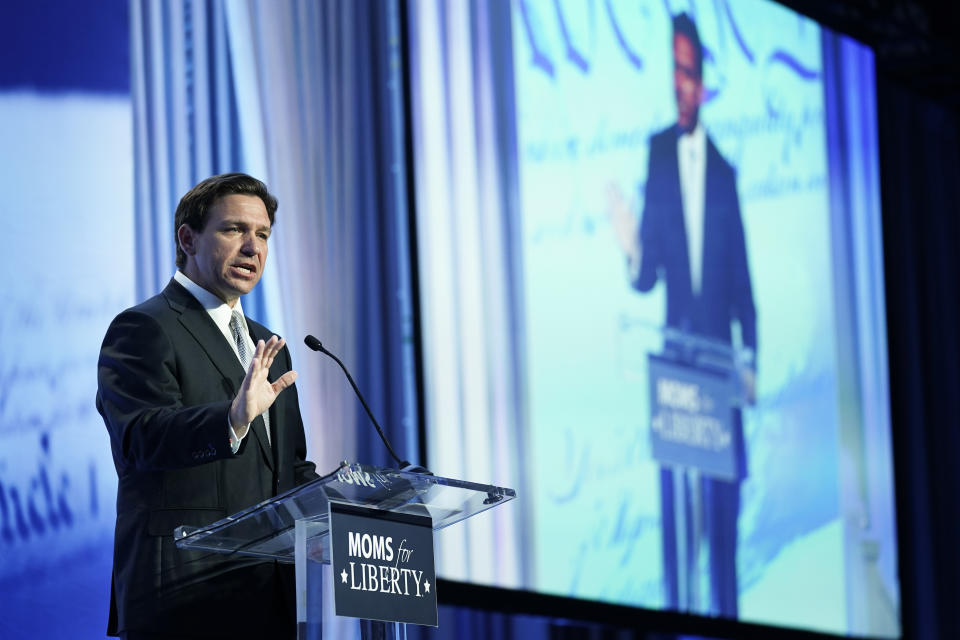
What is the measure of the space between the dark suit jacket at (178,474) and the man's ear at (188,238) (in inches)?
5.2

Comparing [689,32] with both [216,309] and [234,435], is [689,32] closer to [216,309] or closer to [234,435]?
[216,309]

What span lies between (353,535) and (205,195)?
0.87 metres

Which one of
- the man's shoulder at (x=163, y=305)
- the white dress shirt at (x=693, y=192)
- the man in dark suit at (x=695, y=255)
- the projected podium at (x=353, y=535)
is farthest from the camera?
the white dress shirt at (x=693, y=192)

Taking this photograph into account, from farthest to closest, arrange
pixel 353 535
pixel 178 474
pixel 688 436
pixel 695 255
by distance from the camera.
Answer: pixel 695 255 → pixel 688 436 → pixel 178 474 → pixel 353 535

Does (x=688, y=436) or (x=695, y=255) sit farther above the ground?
(x=695, y=255)

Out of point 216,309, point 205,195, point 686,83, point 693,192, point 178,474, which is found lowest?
point 178,474

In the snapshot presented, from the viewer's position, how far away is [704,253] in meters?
5.08

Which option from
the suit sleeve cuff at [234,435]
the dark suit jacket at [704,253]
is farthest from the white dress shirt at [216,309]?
the dark suit jacket at [704,253]

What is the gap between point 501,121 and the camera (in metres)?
4.76

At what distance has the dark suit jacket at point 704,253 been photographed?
494 centimetres

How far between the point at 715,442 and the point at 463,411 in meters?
1.03

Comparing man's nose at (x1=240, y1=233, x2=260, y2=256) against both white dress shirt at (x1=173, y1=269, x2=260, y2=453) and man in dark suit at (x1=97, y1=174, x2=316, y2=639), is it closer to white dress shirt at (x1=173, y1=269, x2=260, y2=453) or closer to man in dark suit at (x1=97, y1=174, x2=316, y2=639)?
man in dark suit at (x1=97, y1=174, x2=316, y2=639)

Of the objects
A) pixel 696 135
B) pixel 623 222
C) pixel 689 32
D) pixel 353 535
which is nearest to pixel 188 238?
pixel 353 535

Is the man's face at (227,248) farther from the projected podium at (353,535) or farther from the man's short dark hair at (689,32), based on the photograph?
the man's short dark hair at (689,32)
